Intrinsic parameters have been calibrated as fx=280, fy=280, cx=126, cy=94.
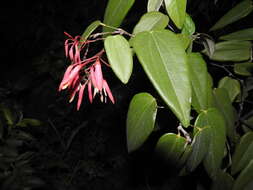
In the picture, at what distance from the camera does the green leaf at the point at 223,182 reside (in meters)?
0.63

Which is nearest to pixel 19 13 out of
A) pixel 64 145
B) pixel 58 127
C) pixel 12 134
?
pixel 58 127

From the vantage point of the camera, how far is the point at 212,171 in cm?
54

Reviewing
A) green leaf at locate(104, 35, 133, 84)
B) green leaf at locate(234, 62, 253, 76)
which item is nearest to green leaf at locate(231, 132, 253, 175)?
green leaf at locate(234, 62, 253, 76)

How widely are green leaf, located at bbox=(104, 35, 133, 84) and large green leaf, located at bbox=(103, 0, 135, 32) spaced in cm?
7

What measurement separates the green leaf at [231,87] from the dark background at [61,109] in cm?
68

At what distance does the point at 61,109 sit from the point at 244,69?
1.45 metres

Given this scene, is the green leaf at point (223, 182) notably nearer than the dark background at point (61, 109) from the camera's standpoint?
Yes

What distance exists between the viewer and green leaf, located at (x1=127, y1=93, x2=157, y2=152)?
48 centimetres

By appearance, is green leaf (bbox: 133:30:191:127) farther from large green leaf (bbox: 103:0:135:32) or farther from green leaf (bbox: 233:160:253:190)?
green leaf (bbox: 233:160:253:190)

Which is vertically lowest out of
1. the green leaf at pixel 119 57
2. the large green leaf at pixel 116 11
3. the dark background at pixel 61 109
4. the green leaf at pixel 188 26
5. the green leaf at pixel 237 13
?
the dark background at pixel 61 109

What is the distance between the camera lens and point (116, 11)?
447mm

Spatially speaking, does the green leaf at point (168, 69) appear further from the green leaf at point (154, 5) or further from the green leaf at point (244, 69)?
the green leaf at point (244, 69)

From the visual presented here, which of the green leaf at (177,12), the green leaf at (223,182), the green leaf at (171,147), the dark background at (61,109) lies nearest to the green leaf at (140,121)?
the green leaf at (171,147)

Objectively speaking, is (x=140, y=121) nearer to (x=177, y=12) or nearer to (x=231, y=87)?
(x=177, y=12)
